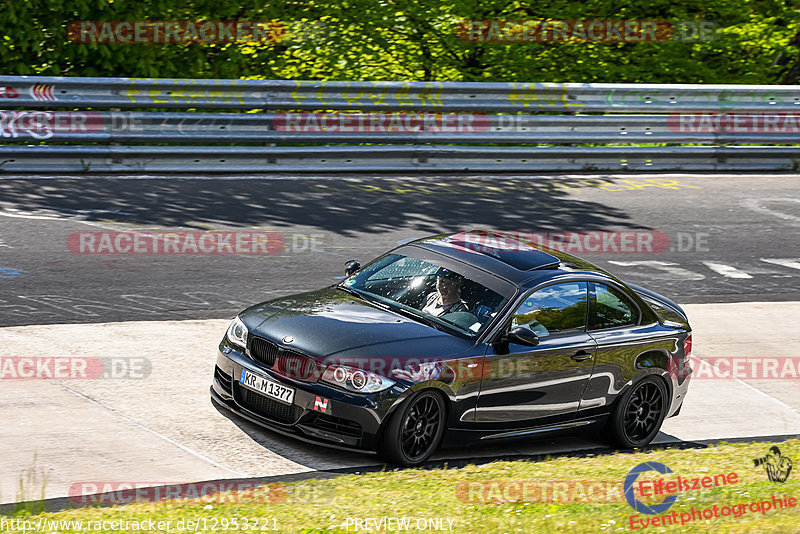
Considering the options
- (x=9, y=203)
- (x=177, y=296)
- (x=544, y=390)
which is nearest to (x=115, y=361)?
(x=177, y=296)

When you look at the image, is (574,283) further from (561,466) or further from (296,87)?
(296,87)

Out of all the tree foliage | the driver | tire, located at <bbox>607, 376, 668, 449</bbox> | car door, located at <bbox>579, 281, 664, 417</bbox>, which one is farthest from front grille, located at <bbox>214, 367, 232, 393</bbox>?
the tree foliage

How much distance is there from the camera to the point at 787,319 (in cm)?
1198

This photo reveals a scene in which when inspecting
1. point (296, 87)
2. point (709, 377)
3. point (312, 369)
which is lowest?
point (709, 377)

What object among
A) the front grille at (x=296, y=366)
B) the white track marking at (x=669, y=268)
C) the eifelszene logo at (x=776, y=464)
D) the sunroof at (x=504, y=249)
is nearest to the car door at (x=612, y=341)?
the sunroof at (x=504, y=249)

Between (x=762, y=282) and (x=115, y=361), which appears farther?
(x=762, y=282)

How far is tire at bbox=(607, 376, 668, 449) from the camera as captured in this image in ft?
27.2

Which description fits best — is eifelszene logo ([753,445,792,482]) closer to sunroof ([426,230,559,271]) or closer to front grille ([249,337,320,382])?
sunroof ([426,230,559,271])

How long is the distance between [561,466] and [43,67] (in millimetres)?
11355

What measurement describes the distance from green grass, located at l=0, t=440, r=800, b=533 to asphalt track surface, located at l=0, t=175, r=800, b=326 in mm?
4027

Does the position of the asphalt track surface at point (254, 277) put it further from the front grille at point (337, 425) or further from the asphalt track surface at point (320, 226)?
the front grille at point (337, 425)

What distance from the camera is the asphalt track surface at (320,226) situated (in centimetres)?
1052

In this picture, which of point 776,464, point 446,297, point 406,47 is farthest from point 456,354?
point 406,47

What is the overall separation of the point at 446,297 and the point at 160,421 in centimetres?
228
